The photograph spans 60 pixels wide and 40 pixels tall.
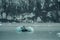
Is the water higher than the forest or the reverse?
the reverse

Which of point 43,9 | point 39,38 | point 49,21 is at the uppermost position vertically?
point 43,9

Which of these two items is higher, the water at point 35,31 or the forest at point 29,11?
the forest at point 29,11

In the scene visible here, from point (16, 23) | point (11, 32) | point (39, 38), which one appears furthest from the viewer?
point (16, 23)

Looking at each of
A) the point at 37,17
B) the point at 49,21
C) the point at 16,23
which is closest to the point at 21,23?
the point at 16,23

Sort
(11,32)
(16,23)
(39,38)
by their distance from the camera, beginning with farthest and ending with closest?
(16,23) < (11,32) < (39,38)

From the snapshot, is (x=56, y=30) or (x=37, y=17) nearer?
(x=56, y=30)

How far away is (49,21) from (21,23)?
31cm

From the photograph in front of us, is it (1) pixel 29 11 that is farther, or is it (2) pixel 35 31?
(1) pixel 29 11

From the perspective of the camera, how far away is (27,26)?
3.82 ft

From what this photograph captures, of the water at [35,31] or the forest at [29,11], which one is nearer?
the water at [35,31]

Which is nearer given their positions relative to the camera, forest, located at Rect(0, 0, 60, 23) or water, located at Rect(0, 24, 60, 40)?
water, located at Rect(0, 24, 60, 40)

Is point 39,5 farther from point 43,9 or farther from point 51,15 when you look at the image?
point 51,15

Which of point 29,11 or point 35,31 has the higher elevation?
point 29,11

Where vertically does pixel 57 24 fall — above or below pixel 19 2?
below
